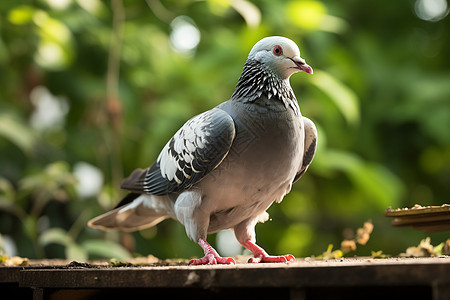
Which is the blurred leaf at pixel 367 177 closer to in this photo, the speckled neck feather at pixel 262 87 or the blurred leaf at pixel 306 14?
the blurred leaf at pixel 306 14

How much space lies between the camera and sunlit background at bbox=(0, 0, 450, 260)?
10.6 feet

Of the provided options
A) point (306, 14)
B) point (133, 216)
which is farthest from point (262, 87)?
point (306, 14)

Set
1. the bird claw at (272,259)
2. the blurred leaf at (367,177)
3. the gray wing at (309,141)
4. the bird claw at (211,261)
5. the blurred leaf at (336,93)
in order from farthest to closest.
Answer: the blurred leaf at (367,177)
the blurred leaf at (336,93)
the gray wing at (309,141)
the bird claw at (272,259)
the bird claw at (211,261)

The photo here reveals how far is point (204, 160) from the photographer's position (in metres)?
1.62

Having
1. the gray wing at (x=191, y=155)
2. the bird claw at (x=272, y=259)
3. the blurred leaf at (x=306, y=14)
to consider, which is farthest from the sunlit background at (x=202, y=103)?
the bird claw at (x=272, y=259)

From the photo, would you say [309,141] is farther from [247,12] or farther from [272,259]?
[247,12]

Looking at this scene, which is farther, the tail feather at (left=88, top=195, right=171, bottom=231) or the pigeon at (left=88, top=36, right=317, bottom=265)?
the tail feather at (left=88, top=195, right=171, bottom=231)

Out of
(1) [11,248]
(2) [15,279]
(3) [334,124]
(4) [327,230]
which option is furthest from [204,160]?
(4) [327,230]

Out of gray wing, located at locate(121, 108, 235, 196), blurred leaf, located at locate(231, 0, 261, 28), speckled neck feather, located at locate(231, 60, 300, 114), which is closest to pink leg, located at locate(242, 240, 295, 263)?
gray wing, located at locate(121, 108, 235, 196)

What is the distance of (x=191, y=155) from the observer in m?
1.68

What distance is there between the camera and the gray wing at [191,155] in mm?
1595

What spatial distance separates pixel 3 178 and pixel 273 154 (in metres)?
2.47

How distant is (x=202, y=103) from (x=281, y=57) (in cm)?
172

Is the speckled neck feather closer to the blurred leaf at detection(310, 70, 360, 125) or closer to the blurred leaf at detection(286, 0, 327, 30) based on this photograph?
the blurred leaf at detection(310, 70, 360, 125)
